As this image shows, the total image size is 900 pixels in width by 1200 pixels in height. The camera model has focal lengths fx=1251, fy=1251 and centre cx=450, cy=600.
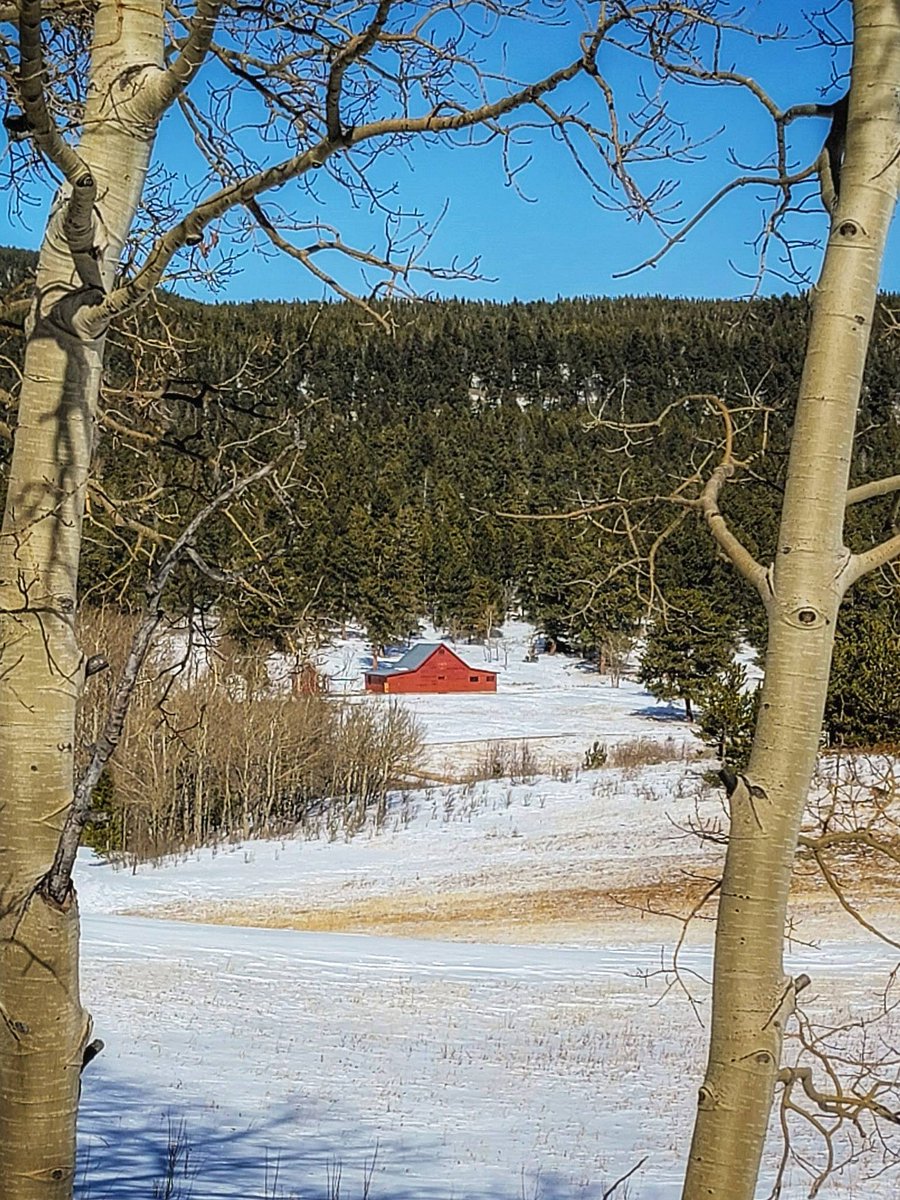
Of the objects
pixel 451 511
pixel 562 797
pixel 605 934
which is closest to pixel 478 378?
pixel 451 511

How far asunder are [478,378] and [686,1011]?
143 meters

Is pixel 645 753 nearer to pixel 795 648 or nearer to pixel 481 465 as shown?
pixel 795 648

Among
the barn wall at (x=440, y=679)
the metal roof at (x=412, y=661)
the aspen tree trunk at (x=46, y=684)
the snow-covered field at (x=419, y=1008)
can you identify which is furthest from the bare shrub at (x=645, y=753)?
the aspen tree trunk at (x=46, y=684)

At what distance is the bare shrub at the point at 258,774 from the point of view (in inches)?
1294

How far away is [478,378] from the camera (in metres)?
156

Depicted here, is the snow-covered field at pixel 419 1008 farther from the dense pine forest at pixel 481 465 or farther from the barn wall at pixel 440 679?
the barn wall at pixel 440 679

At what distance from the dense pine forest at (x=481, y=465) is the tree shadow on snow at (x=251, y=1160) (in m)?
3.37

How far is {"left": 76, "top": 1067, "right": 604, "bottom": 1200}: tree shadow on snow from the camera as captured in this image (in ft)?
23.7

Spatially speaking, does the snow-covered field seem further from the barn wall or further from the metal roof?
the metal roof

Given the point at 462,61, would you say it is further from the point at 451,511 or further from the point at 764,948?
the point at 451,511

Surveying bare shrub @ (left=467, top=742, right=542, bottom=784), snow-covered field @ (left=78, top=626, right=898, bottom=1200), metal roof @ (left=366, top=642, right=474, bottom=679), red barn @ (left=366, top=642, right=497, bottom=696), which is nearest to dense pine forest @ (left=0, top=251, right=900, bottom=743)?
snow-covered field @ (left=78, top=626, right=898, bottom=1200)

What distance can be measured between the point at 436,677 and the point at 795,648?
62643mm

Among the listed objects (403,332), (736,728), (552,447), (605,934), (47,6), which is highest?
(552,447)

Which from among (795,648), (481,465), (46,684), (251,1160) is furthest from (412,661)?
(795,648)
